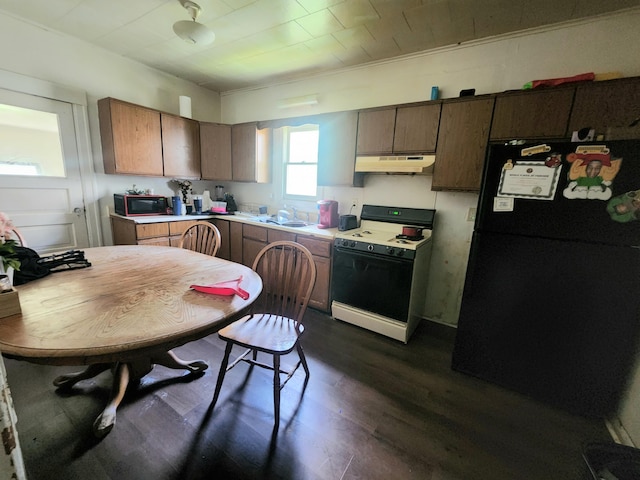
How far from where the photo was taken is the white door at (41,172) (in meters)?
2.46

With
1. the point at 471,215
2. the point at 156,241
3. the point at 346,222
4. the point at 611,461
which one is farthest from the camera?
the point at 156,241

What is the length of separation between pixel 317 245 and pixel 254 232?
0.97 meters

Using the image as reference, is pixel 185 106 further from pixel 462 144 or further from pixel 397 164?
pixel 462 144

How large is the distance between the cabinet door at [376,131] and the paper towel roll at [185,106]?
7.71ft

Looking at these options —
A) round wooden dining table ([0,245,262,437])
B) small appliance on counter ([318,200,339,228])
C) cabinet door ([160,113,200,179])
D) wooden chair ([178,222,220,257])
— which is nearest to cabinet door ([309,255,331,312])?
small appliance on counter ([318,200,339,228])

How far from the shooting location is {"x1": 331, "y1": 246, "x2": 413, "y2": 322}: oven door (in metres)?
2.25

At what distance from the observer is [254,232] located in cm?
325

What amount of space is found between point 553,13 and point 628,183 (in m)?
1.43

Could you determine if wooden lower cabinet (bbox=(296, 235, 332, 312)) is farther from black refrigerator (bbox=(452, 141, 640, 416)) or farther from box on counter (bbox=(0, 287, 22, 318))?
box on counter (bbox=(0, 287, 22, 318))

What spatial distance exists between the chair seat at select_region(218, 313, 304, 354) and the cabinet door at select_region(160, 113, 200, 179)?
263 cm

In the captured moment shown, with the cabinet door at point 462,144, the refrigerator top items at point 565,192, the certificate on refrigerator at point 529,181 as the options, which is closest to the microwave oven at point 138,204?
the cabinet door at point 462,144

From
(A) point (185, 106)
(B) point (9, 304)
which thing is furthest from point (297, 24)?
(B) point (9, 304)

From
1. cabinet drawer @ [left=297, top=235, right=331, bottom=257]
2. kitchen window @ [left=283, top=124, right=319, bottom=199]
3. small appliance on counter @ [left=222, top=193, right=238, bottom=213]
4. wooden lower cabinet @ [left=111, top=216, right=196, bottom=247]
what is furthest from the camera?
small appliance on counter @ [left=222, top=193, right=238, bottom=213]

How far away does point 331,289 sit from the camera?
2.68 metres
